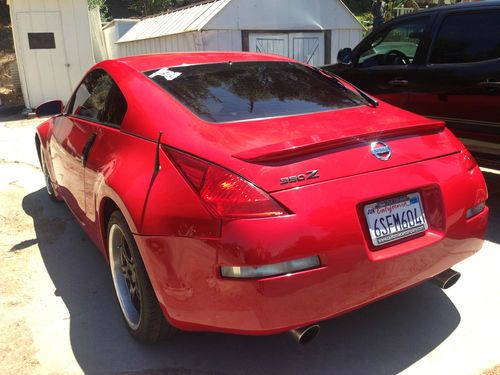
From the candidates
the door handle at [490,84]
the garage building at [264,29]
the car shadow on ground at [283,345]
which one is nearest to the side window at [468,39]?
the door handle at [490,84]

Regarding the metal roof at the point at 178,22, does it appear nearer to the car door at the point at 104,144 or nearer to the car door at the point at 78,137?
the car door at the point at 78,137

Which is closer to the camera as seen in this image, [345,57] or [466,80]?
[466,80]

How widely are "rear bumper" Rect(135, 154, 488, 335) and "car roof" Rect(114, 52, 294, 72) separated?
4.38 feet

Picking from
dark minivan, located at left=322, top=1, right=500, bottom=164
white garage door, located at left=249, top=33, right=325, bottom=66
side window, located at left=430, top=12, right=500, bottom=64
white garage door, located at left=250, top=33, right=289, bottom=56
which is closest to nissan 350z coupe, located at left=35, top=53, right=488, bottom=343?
dark minivan, located at left=322, top=1, right=500, bottom=164

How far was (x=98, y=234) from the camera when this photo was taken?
9.95 feet

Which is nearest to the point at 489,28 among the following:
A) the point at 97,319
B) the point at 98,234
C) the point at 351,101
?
the point at 351,101

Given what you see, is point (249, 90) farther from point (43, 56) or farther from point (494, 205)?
point (43, 56)

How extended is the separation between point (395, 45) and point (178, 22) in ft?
30.8

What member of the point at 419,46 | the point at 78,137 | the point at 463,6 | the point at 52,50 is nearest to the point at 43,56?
the point at 52,50

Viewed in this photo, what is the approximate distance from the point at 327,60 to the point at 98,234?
12.0 m

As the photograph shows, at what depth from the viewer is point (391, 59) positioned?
5.32 meters

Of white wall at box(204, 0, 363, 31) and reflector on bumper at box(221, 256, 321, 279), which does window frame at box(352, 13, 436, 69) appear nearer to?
reflector on bumper at box(221, 256, 321, 279)

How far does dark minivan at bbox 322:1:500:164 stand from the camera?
4137mm

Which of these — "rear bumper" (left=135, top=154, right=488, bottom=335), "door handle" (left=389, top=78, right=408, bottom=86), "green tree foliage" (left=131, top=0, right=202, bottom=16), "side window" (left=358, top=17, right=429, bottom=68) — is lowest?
"rear bumper" (left=135, top=154, right=488, bottom=335)
